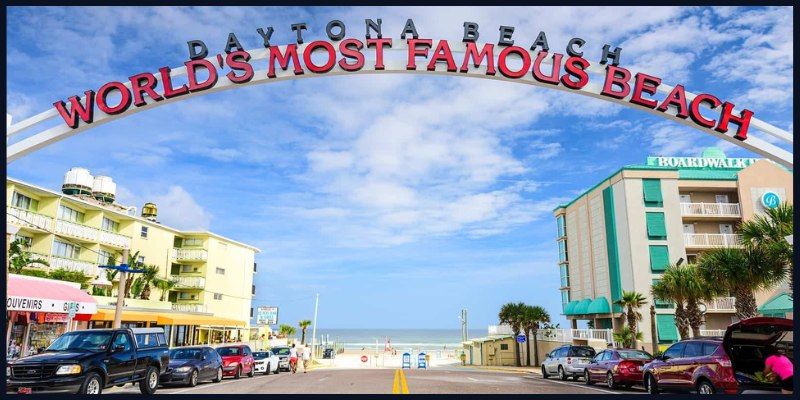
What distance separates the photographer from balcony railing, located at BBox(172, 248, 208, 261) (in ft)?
179

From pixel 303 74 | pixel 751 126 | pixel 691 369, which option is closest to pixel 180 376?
pixel 303 74

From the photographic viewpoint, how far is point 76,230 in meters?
41.6

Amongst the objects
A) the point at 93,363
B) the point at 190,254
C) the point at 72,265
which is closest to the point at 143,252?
the point at 190,254

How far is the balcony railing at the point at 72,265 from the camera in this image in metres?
38.9

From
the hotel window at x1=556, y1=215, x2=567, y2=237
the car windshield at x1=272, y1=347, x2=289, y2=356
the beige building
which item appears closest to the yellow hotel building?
the car windshield at x1=272, y1=347, x2=289, y2=356

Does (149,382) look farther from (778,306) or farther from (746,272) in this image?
(778,306)

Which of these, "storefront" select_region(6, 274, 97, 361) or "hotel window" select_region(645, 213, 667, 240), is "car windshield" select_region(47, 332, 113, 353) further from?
"hotel window" select_region(645, 213, 667, 240)

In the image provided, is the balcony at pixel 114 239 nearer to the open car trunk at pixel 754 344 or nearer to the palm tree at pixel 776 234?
the palm tree at pixel 776 234

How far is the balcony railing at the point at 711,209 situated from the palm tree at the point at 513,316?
14.5 m

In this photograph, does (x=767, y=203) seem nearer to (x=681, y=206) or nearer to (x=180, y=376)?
(x=681, y=206)

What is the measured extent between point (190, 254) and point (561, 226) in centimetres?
3532

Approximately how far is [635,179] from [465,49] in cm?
3321

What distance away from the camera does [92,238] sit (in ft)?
142

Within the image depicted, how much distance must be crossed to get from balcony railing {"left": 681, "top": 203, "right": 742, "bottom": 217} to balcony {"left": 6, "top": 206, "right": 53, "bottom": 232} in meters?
44.9
